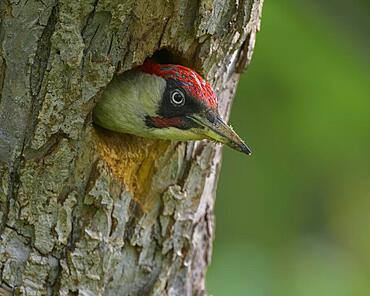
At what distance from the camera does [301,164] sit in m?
5.59

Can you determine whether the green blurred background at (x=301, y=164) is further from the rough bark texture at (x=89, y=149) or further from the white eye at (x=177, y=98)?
the white eye at (x=177, y=98)

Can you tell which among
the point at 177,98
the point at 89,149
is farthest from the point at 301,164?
the point at 89,149

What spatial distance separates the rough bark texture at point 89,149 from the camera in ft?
9.82

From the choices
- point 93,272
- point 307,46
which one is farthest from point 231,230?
point 93,272

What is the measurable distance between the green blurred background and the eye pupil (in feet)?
4.71

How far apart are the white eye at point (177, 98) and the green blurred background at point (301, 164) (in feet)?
4.71

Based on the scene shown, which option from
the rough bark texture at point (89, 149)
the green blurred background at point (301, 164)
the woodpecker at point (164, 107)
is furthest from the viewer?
the green blurred background at point (301, 164)

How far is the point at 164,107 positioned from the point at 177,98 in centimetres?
5

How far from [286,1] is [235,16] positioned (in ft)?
5.06

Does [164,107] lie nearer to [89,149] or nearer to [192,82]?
[192,82]

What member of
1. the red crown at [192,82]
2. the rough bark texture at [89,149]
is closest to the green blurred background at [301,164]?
the rough bark texture at [89,149]

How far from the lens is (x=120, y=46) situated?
301 cm

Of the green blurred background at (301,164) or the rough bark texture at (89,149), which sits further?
the green blurred background at (301,164)

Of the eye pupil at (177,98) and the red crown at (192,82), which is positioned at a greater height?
the red crown at (192,82)
